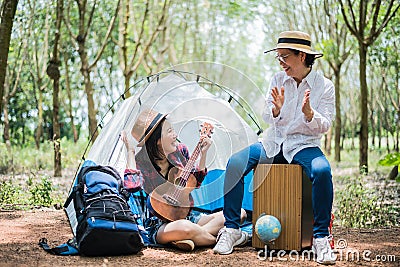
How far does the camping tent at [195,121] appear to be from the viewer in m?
5.27

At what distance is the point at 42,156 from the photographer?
1580cm

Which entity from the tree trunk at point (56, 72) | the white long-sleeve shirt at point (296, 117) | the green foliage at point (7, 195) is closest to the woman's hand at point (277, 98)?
the white long-sleeve shirt at point (296, 117)

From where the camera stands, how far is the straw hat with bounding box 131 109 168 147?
506 cm

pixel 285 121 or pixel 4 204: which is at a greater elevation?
pixel 285 121

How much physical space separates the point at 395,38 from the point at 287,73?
13228mm

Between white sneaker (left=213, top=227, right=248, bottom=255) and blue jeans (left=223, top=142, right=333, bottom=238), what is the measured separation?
0.05 m

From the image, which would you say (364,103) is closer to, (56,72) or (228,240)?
(56,72)

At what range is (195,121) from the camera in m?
5.54

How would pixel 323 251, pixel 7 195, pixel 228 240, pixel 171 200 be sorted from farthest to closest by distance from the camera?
pixel 7 195 < pixel 171 200 < pixel 228 240 < pixel 323 251

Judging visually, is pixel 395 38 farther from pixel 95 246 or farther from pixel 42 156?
pixel 95 246

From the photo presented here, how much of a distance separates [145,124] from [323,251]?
1.69m

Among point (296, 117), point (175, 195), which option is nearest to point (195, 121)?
point (175, 195)

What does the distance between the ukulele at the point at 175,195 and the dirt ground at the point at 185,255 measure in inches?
11.9

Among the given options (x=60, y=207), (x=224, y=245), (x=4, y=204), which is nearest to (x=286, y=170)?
(x=224, y=245)
